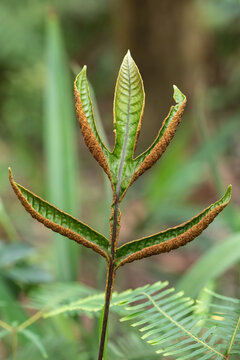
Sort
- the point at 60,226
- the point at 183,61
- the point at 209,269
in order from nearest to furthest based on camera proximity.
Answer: the point at 60,226
the point at 209,269
the point at 183,61

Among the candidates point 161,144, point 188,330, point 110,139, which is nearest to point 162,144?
point 161,144

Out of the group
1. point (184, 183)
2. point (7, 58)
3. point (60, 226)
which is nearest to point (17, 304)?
point (60, 226)

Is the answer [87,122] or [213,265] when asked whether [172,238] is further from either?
[213,265]

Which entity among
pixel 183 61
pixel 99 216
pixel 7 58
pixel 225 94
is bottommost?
pixel 99 216

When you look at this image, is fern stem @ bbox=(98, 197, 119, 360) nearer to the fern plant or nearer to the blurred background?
the fern plant

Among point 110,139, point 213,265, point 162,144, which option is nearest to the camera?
point 162,144

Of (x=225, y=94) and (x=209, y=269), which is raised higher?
(x=225, y=94)

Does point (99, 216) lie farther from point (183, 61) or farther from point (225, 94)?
point (225, 94)

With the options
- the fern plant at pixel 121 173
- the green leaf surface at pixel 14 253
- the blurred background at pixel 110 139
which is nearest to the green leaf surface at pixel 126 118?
the fern plant at pixel 121 173
